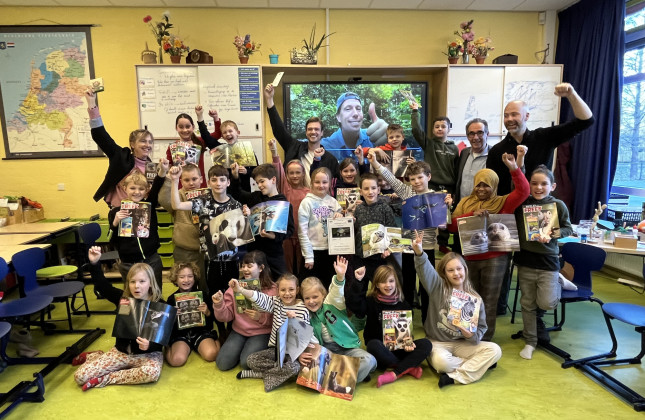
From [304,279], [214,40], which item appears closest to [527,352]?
[304,279]

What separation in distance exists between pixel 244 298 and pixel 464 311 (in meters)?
1.49

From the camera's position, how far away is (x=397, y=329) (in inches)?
98.9

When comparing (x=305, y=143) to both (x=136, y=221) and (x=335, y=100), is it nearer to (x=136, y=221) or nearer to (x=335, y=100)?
(x=136, y=221)

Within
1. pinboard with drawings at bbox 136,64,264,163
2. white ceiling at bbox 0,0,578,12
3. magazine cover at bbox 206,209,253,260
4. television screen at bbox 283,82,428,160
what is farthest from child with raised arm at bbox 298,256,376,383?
white ceiling at bbox 0,0,578,12

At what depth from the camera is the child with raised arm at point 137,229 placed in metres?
2.87

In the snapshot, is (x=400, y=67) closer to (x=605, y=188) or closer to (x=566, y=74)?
(x=566, y=74)

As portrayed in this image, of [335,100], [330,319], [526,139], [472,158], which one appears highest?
[335,100]

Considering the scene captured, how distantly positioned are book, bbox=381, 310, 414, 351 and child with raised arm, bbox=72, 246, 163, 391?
60.3 inches

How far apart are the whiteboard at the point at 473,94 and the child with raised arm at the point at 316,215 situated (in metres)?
2.87

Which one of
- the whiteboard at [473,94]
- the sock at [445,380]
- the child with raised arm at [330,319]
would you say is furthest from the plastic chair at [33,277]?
the whiteboard at [473,94]

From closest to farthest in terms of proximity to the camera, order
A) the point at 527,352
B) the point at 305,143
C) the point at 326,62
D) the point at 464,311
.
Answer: the point at 464,311, the point at 527,352, the point at 305,143, the point at 326,62

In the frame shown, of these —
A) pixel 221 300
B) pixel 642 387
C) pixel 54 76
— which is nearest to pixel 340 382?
pixel 221 300

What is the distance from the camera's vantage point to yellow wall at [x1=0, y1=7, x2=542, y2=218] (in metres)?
4.97

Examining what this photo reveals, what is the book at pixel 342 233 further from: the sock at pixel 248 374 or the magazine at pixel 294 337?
the sock at pixel 248 374
